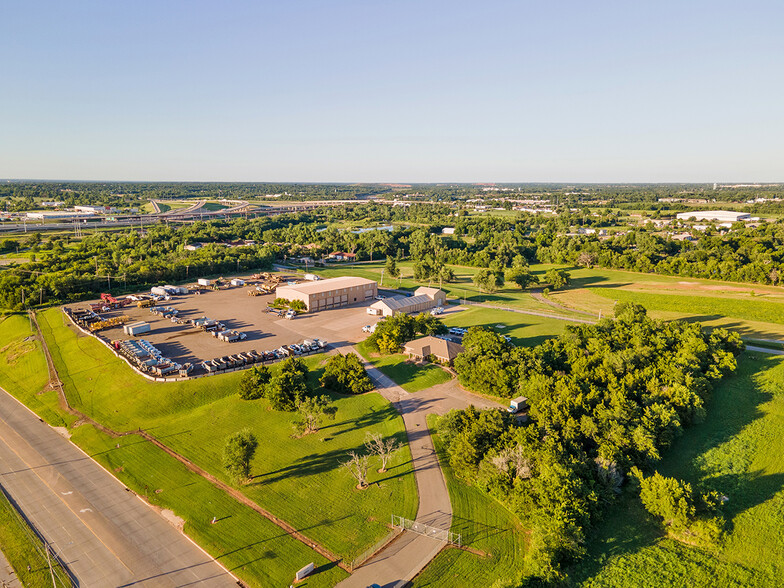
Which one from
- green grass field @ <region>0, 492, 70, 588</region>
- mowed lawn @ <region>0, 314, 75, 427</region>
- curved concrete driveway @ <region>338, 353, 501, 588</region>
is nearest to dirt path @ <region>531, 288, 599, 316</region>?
curved concrete driveway @ <region>338, 353, 501, 588</region>

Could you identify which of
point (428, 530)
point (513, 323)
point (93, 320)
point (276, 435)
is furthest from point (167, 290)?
point (428, 530)

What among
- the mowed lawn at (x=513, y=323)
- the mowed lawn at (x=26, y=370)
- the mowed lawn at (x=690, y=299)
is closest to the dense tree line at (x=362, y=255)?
the mowed lawn at (x=690, y=299)

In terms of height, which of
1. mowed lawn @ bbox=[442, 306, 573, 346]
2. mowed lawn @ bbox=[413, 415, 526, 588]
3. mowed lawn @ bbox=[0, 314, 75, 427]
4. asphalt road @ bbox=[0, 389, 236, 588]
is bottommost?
asphalt road @ bbox=[0, 389, 236, 588]

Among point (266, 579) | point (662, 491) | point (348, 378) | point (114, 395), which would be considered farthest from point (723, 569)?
point (114, 395)

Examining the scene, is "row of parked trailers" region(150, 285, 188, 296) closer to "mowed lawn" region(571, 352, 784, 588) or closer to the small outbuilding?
the small outbuilding

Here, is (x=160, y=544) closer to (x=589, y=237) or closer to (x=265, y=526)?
(x=265, y=526)
